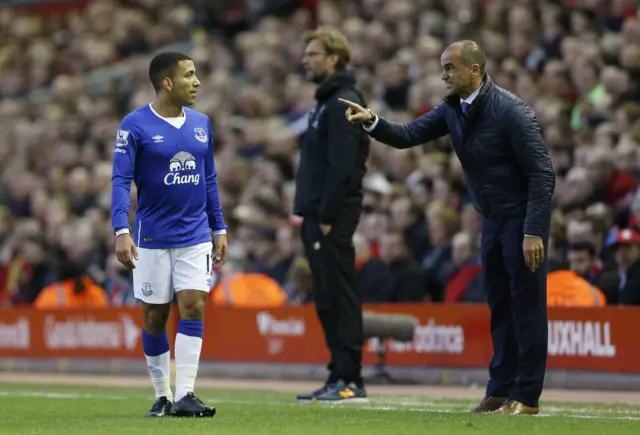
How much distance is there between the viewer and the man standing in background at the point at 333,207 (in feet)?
37.1

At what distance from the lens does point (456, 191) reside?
631 inches

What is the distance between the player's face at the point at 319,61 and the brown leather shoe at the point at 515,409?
3416 millimetres

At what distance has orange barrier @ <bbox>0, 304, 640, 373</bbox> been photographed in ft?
42.0

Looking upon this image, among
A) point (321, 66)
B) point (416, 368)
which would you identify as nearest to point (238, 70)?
point (416, 368)

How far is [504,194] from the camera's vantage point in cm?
953

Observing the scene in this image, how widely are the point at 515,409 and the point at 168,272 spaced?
2473 millimetres

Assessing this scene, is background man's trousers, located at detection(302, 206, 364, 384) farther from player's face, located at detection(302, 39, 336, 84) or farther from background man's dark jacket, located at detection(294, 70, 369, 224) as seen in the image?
player's face, located at detection(302, 39, 336, 84)

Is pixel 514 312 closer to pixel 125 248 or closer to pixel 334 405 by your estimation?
pixel 334 405

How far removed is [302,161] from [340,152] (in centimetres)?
49

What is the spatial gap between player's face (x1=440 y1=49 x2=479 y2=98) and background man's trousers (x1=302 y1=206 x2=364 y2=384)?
2119 mm

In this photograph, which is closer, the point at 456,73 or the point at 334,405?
the point at 456,73

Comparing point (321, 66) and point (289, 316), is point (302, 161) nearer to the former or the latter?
point (321, 66)

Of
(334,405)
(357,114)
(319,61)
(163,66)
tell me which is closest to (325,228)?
(319,61)

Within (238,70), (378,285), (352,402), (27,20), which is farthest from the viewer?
(27,20)
